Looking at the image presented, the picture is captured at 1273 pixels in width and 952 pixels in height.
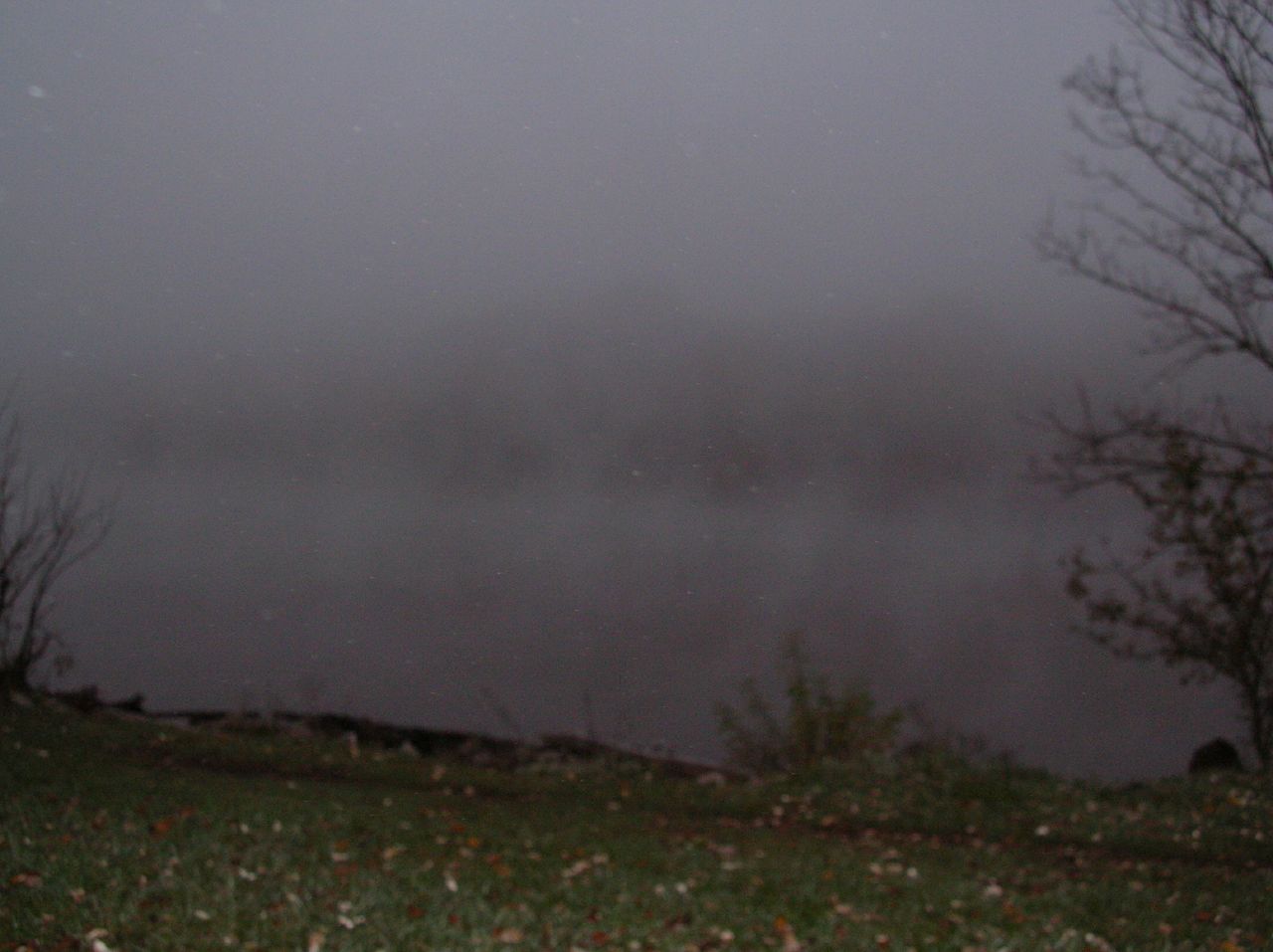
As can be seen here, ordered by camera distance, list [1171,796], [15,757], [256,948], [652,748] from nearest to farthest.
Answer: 1. [256,948]
2. [15,757]
3. [1171,796]
4. [652,748]

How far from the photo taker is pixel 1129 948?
583 centimetres

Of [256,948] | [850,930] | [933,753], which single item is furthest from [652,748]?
[256,948]

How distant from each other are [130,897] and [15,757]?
4.01 meters

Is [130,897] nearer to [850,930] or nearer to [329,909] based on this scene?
[329,909]

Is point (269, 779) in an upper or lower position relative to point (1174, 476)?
lower

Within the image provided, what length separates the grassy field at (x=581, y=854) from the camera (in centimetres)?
557

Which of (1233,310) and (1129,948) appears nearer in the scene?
(1129,948)

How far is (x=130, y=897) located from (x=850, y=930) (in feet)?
9.79

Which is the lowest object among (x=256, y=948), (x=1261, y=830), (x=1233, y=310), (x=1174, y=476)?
(x=256, y=948)

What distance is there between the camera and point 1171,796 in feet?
34.9

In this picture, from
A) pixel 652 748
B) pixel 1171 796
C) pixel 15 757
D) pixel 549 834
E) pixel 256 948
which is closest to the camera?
pixel 256 948

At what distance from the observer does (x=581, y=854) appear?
717 cm

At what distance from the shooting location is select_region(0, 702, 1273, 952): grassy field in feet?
18.3

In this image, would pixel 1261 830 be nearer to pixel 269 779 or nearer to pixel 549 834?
pixel 549 834
